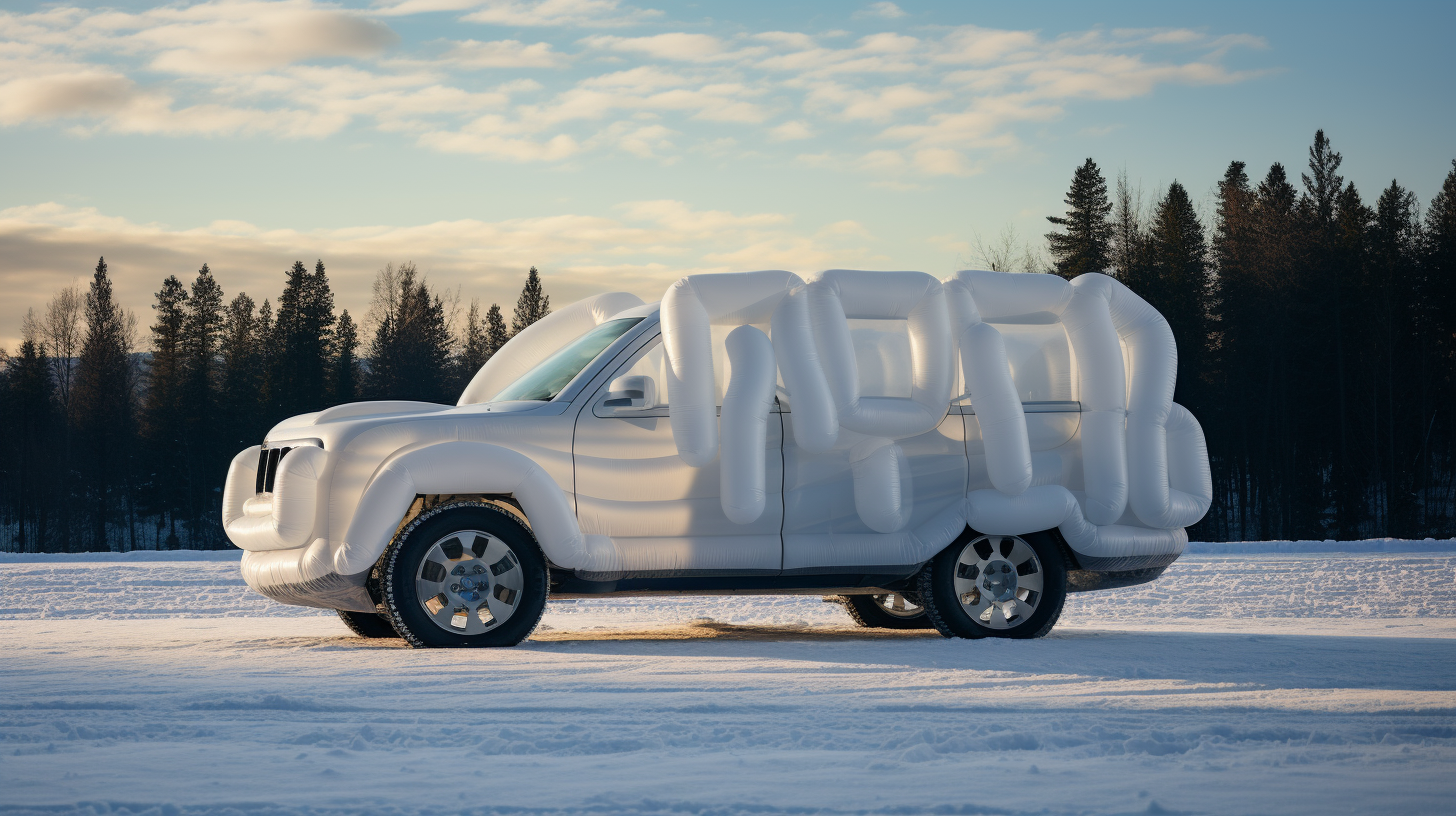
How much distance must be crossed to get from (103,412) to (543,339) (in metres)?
72.6

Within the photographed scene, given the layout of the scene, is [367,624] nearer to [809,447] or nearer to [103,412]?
[809,447]

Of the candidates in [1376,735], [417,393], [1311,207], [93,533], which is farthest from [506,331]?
[1376,735]

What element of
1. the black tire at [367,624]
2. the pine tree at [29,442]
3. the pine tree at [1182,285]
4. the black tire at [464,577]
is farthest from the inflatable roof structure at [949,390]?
the pine tree at [29,442]

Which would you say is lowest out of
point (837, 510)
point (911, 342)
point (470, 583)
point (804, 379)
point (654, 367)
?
point (470, 583)

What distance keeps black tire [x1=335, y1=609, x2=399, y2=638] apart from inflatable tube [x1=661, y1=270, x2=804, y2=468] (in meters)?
2.66

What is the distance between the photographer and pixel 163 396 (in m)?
78.6

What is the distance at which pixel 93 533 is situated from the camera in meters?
73.6

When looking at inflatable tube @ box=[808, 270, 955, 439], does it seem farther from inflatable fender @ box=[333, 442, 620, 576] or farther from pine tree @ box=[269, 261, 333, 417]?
pine tree @ box=[269, 261, 333, 417]

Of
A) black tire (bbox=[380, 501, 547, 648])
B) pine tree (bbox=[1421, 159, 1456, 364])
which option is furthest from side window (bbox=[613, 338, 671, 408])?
pine tree (bbox=[1421, 159, 1456, 364])

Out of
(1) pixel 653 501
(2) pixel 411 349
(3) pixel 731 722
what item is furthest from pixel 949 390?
(2) pixel 411 349

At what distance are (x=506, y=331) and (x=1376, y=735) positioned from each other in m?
88.6

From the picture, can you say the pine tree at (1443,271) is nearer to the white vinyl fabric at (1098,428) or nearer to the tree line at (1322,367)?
the tree line at (1322,367)

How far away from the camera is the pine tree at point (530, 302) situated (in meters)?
90.7

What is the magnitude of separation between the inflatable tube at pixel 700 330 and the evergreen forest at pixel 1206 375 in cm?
3726
